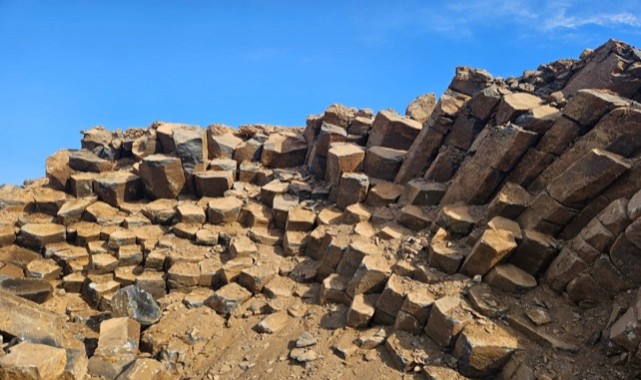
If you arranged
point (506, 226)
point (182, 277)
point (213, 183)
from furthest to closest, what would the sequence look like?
point (213, 183), point (182, 277), point (506, 226)

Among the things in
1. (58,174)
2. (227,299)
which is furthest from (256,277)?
(58,174)

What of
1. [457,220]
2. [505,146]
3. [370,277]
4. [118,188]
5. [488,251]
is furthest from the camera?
[118,188]

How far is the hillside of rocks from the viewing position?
8195 mm

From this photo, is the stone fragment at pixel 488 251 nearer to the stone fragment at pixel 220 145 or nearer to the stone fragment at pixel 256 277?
the stone fragment at pixel 256 277

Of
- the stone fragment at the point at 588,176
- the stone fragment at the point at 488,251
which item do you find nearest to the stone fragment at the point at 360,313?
the stone fragment at the point at 488,251

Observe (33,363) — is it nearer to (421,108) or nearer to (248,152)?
(248,152)

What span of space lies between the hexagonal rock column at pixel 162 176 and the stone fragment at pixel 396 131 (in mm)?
7452

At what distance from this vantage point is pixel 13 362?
23.7 feet

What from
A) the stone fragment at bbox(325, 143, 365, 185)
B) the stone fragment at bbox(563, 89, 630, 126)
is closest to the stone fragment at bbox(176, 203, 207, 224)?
the stone fragment at bbox(325, 143, 365, 185)

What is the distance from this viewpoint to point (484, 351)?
25.6 feet

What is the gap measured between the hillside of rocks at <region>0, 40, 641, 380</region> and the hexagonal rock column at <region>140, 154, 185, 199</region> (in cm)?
6

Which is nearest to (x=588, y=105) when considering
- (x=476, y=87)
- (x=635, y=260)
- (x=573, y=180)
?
(x=573, y=180)

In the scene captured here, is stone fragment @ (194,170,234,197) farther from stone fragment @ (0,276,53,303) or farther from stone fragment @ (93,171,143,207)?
stone fragment @ (0,276,53,303)

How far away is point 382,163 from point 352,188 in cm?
159
